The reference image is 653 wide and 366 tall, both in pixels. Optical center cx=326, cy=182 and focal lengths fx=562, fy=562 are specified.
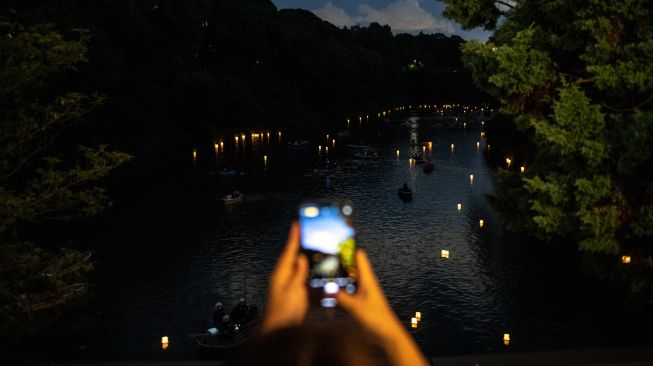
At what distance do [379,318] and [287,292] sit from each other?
619 cm

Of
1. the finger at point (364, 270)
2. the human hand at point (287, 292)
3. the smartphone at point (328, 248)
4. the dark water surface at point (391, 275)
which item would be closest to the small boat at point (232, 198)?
the dark water surface at point (391, 275)

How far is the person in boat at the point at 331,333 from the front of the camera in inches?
931

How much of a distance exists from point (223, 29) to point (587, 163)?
418ft

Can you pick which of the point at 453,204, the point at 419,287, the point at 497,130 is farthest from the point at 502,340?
the point at 497,130

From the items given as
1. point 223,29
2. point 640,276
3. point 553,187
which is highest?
point 223,29

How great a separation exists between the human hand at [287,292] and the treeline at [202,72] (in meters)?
13.6

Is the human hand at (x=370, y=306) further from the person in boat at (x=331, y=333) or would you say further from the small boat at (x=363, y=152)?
the small boat at (x=363, y=152)

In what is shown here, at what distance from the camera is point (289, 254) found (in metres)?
40.2

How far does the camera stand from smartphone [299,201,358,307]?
32844 millimetres

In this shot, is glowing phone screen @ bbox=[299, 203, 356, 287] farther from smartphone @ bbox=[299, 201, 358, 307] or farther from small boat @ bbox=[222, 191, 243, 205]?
small boat @ bbox=[222, 191, 243, 205]

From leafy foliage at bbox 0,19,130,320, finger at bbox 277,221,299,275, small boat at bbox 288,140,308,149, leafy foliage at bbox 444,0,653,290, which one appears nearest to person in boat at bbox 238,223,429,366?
finger at bbox 277,221,299,275

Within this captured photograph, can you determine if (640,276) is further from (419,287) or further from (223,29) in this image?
(223,29)

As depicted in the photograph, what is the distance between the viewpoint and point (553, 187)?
1547 cm

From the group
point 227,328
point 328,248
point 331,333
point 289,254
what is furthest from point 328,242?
point 227,328
